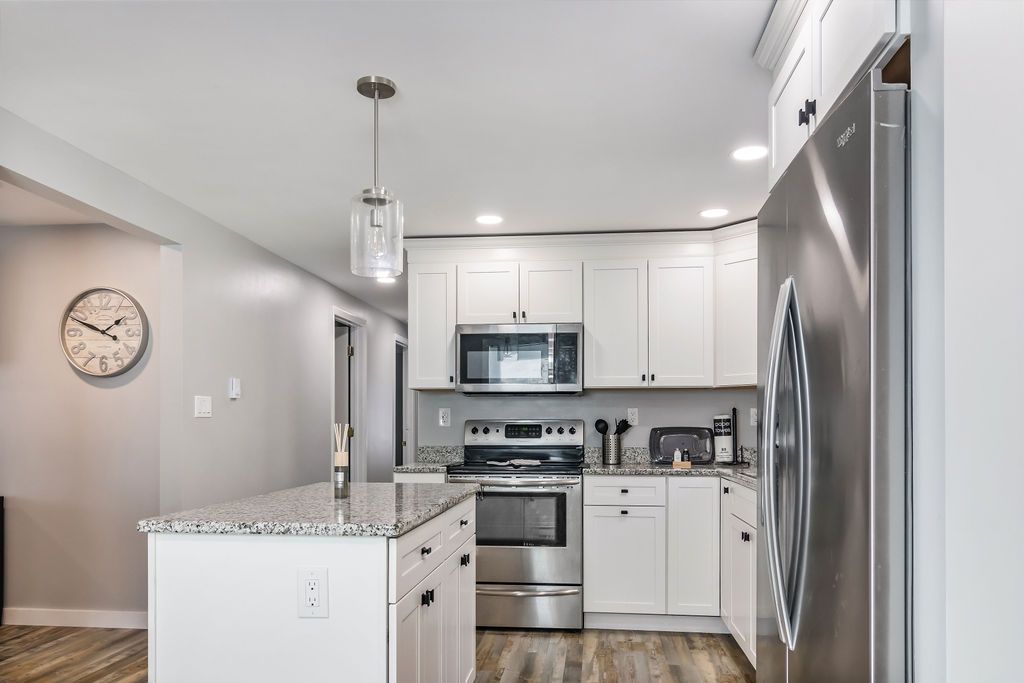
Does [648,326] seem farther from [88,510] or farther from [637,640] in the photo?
[88,510]

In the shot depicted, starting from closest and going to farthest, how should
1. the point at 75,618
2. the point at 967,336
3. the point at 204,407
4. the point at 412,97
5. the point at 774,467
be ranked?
the point at 967,336 < the point at 774,467 < the point at 412,97 < the point at 204,407 < the point at 75,618

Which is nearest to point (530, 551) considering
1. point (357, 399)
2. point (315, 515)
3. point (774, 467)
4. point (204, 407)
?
point (204, 407)

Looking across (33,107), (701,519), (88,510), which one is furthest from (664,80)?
(88,510)

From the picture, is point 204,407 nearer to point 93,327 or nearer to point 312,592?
point 93,327

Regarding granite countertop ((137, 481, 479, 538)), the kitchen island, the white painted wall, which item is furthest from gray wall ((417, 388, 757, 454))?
the white painted wall

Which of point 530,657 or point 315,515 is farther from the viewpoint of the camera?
point 530,657

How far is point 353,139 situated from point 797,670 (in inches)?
94.0

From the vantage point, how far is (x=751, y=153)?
3.26 m

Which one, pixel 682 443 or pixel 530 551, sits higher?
pixel 682 443

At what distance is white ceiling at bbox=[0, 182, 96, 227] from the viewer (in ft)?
13.1

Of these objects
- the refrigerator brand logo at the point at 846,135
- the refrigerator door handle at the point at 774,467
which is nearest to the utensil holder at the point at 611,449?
the refrigerator door handle at the point at 774,467

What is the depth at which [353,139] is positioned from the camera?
10.1 feet

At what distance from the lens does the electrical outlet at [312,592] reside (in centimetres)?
215

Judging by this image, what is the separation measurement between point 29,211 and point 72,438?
129 cm
